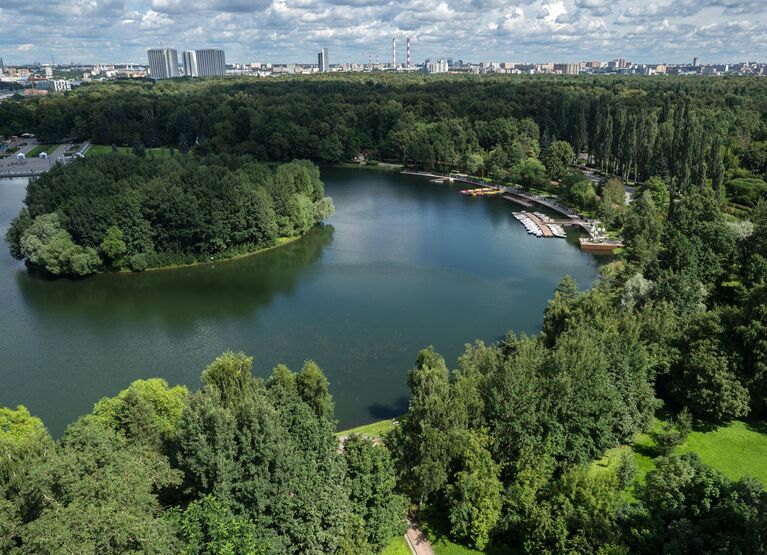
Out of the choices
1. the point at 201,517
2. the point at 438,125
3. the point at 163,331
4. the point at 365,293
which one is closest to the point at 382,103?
the point at 438,125

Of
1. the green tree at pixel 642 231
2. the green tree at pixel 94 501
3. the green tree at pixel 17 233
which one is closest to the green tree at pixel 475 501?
the green tree at pixel 94 501

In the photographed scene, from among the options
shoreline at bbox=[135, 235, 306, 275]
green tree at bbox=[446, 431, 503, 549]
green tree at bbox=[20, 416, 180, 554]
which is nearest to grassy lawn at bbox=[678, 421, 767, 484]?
green tree at bbox=[446, 431, 503, 549]

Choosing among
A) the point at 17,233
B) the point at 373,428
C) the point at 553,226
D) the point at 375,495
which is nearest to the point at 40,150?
the point at 17,233

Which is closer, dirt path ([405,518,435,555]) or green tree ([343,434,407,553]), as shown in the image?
green tree ([343,434,407,553])

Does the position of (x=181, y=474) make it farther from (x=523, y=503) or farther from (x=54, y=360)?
(x=54, y=360)

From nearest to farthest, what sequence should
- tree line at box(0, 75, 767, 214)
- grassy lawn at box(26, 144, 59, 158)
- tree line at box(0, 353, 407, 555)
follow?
tree line at box(0, 353, 407, 555) < tree line at box(0, 75, 767, 214) < grassy lawn at box(26, 144, 59, 158)

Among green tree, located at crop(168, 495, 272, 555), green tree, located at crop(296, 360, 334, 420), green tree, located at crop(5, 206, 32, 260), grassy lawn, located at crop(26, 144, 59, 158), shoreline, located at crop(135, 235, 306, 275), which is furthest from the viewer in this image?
grassy lawn, located at crop(26, 144, 59, 158)

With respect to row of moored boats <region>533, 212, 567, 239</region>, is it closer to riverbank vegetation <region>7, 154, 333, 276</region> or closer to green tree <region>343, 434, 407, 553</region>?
riverbank vegetation <region>7, 154, 333, 276</region>

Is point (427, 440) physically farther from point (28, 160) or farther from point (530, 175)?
point (28, 160)
